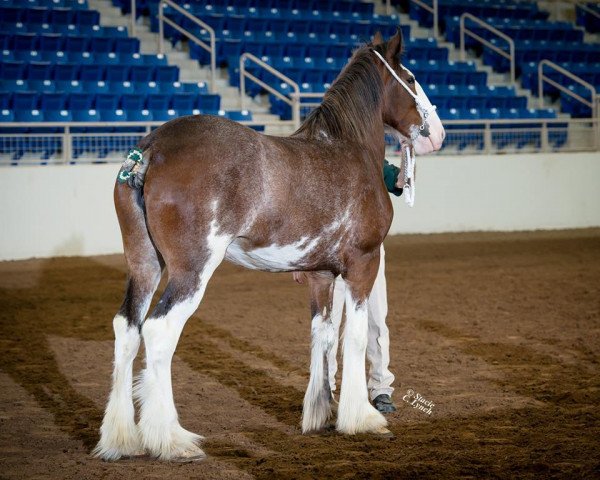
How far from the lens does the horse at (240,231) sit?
15.8 feet

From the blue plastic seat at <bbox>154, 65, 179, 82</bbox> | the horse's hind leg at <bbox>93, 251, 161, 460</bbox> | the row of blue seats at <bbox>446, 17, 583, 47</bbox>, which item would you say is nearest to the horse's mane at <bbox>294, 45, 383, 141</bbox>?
the horse's hind leg at <bbox>93, 251, 161, 460</bbox>

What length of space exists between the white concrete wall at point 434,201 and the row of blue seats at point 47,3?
4.92 metres

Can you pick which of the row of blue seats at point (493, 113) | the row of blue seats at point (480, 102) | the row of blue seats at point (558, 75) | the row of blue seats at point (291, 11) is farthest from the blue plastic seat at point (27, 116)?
the row of blue seats at point (558, 75)

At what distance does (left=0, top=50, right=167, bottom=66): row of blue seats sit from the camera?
16.3 metres

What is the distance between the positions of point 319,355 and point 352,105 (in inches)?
66.0

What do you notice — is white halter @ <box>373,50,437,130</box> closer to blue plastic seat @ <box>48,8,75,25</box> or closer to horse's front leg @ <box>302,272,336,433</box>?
horse's front leg @ <box>302,272,336,433</box>

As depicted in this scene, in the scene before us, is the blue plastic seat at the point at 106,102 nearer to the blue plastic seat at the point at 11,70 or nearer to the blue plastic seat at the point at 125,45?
the blue plastic seat at the point at 11,70

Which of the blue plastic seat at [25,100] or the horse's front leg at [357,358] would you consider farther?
the blue plastic seat at [25,100]

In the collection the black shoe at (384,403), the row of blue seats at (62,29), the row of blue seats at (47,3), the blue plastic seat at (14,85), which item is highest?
the row of blue seats at (47,3)

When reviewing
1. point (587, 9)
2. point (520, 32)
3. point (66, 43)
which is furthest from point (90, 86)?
point (587, 9)

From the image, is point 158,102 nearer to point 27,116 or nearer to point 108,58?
point 108,58

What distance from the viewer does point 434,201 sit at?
667 inches

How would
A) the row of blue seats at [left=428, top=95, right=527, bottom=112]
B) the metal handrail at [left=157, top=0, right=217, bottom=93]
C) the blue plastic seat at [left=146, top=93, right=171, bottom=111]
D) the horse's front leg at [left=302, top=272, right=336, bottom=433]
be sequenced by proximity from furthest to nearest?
1. the row of blue seats at [left=428, top=95, right=527, bottom=112]
2. the metal handrail at [left=157, top=0, right=217, bottom=93]
3. the blue plastic seat at [left=146, top=93, right=171, bottom=111]
4. the horse's front leg at [left=302, top=272, right=336, bottom=433]

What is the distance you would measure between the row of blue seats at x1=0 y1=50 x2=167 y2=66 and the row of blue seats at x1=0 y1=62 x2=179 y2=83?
0.11 meters
